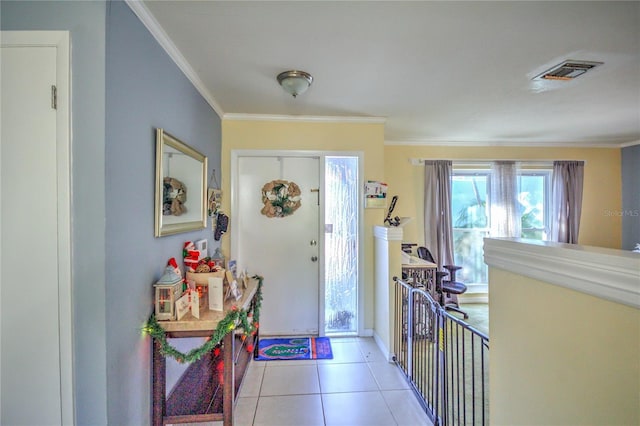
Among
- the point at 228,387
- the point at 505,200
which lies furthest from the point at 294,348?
the point at 505,200

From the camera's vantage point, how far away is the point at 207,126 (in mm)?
2572

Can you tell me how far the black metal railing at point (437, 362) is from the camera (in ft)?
5.67

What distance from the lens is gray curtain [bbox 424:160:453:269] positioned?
4.11m

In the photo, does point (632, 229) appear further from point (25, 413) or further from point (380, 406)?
point (25, 413)

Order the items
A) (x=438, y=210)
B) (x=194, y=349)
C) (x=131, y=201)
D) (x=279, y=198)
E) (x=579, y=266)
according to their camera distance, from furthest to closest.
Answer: (x=438, y=210)
(x=279, y=198)
(x=194, y=349)
(x=131, y=201)
(x=579, y=266)

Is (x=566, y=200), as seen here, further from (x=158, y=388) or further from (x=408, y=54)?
(x=158, y=388)

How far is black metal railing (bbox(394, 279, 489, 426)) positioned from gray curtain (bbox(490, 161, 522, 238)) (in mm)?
1985

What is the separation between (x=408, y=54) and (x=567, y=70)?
4.21 feet

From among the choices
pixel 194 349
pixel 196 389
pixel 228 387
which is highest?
pixel 194 349

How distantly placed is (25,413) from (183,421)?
0.72 m

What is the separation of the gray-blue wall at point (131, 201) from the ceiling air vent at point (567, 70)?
2.77 meters

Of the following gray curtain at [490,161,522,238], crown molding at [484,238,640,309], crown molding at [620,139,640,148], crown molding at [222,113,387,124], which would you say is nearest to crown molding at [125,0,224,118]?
crown molding at [222,113,387,124]

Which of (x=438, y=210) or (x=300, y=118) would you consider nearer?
(x=300, y=118)

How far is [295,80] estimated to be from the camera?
6.94ft
